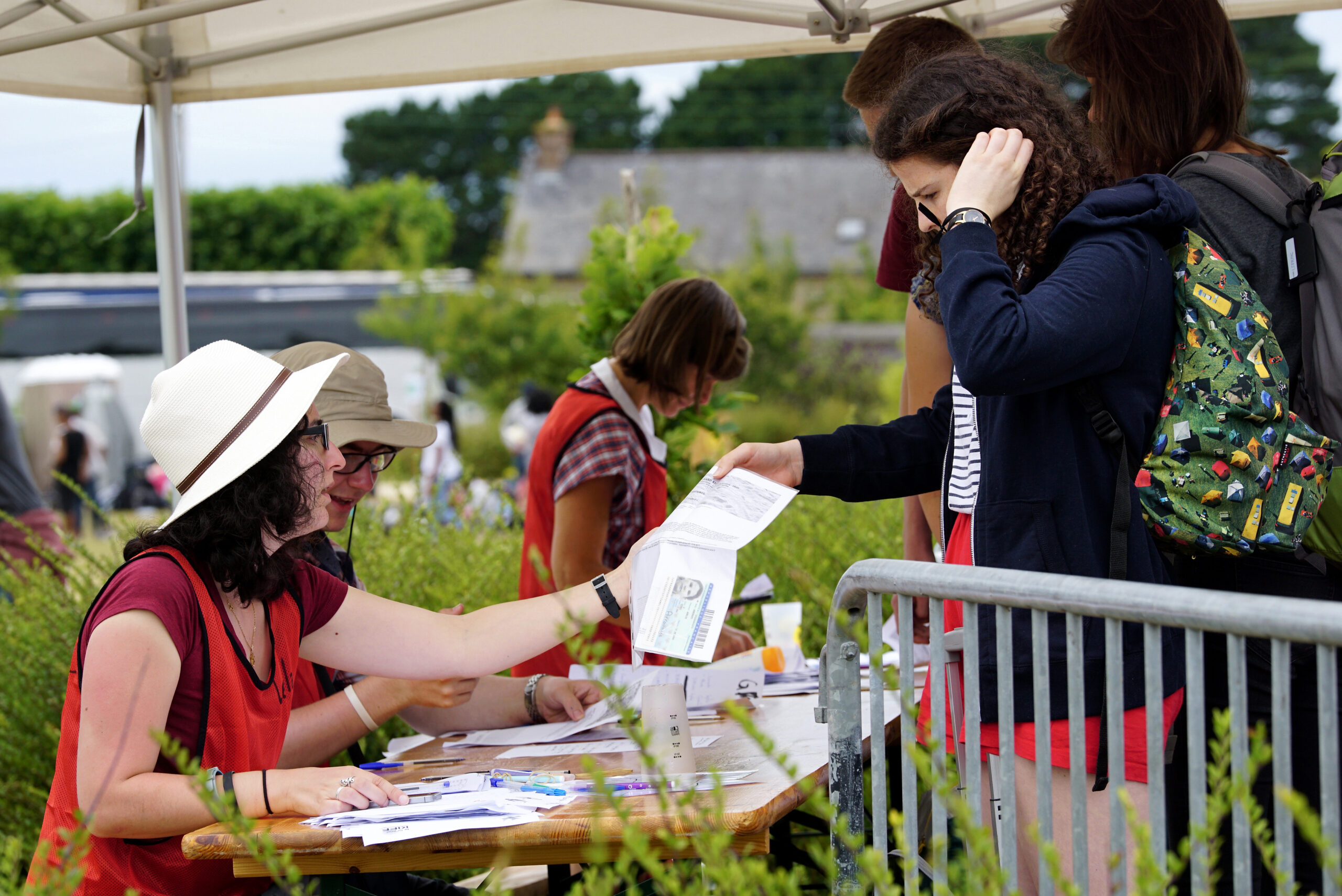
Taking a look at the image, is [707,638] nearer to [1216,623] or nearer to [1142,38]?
[1216,623]

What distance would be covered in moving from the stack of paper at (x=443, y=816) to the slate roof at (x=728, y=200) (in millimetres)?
35571

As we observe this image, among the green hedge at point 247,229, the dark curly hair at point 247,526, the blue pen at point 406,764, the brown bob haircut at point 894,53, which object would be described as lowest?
the blue pen at point 406,764

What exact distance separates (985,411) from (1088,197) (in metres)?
0.32

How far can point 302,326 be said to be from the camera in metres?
18.5

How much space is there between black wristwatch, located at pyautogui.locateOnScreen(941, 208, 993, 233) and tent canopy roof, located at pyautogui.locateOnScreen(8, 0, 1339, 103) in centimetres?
177

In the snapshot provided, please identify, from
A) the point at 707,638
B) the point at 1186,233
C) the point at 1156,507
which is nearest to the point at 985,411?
the point at 1156,507

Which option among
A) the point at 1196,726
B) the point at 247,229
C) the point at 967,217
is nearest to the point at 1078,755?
the point at 1196,726

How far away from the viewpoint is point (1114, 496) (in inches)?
62.4

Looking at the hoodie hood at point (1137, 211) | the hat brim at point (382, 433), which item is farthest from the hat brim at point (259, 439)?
the hoodie hood at point (1137, 211)

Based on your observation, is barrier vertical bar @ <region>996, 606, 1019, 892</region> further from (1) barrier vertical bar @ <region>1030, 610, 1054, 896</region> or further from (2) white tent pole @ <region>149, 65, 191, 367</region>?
(2) white tent pole @ <region>149, 65, 191, 367</region>

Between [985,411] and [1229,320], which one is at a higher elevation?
[1229,320]

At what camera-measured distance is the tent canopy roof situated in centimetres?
332

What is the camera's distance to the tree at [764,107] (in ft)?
161

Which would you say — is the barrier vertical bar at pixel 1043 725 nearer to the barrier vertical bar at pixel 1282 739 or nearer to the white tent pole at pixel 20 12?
the barrier vertical bar at pixel 1282 739
